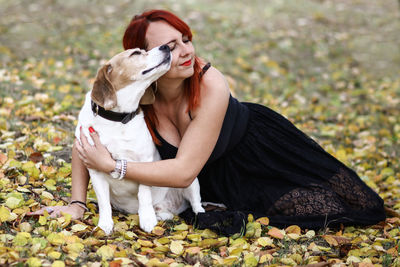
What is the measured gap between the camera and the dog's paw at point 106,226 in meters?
2.89

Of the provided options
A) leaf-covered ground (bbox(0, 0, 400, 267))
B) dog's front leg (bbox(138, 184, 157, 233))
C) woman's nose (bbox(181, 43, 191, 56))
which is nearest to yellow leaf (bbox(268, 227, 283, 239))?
leaf-covered ground (bbox(0, 0, 400, 267))

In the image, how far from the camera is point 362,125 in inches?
230

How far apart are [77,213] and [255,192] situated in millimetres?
1314

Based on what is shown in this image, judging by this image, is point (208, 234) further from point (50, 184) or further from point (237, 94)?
point (237, 94)

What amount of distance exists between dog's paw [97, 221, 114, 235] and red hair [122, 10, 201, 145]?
64 centimetres

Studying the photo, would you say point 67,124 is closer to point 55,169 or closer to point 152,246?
point 55,169

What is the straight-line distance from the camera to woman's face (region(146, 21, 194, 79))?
116 inches

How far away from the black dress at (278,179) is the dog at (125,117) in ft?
1.74

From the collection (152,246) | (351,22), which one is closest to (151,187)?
(152,246)

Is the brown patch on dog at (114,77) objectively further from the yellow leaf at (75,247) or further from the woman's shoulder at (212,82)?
the yellow leaf at (75,247)

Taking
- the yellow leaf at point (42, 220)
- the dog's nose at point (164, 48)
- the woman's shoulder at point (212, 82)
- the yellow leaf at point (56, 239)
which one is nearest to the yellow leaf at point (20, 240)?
the yellow leaf at point (56, 239)

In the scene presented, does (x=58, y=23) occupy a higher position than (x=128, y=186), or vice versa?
(x=58, y=23)

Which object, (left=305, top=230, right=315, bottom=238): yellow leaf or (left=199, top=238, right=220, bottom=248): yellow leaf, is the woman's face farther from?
(left=305, top=230, right=315, bottom=238): yellow leaf

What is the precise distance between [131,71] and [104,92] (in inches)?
8.2
